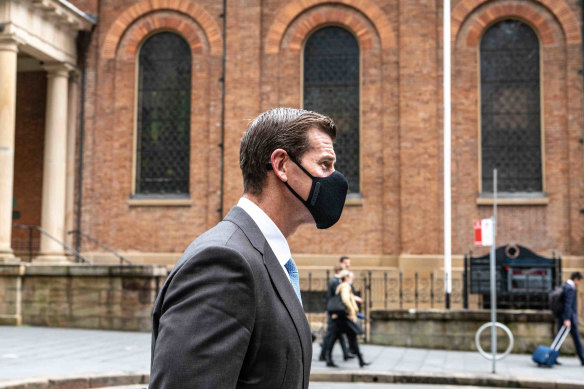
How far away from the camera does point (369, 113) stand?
69.8 feet

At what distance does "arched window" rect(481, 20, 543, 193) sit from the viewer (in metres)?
21.0

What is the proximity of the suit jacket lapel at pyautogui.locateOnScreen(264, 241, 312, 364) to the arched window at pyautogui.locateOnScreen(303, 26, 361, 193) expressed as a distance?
19.7 m

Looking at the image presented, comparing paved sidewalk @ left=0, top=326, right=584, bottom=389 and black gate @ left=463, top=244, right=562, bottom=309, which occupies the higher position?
black gate @ left=463, top=244, right=562, bottom=309

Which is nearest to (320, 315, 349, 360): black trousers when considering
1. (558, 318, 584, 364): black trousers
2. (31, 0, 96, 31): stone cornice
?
(558, 318, 584, 364): black trousers

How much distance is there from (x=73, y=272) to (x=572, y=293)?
10.6 m

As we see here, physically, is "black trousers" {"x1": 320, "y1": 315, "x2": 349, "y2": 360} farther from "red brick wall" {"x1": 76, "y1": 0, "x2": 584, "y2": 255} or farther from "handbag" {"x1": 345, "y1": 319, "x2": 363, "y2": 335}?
"red brick wall" {"x1": 76, "y1": 0, "x2": 584, "y2": 255}

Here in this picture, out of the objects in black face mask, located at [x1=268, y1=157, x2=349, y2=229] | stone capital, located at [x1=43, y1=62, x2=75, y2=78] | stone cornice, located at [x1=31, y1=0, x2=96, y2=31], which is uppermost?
stone cornice, located at [x1=31, y1=0, x2=96, y2=31]

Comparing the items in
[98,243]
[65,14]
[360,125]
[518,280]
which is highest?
[65,14]

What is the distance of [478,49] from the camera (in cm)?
2114

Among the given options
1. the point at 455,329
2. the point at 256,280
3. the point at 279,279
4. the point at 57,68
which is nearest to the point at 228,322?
the point at 256,280

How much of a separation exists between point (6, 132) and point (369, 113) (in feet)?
32.0

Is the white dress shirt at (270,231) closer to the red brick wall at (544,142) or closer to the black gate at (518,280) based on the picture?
the black gate at (518,280)

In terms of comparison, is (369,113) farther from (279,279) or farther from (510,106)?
(279,279)

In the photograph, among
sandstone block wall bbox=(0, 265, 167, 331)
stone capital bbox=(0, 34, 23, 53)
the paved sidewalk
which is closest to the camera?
the paved sidewalk
